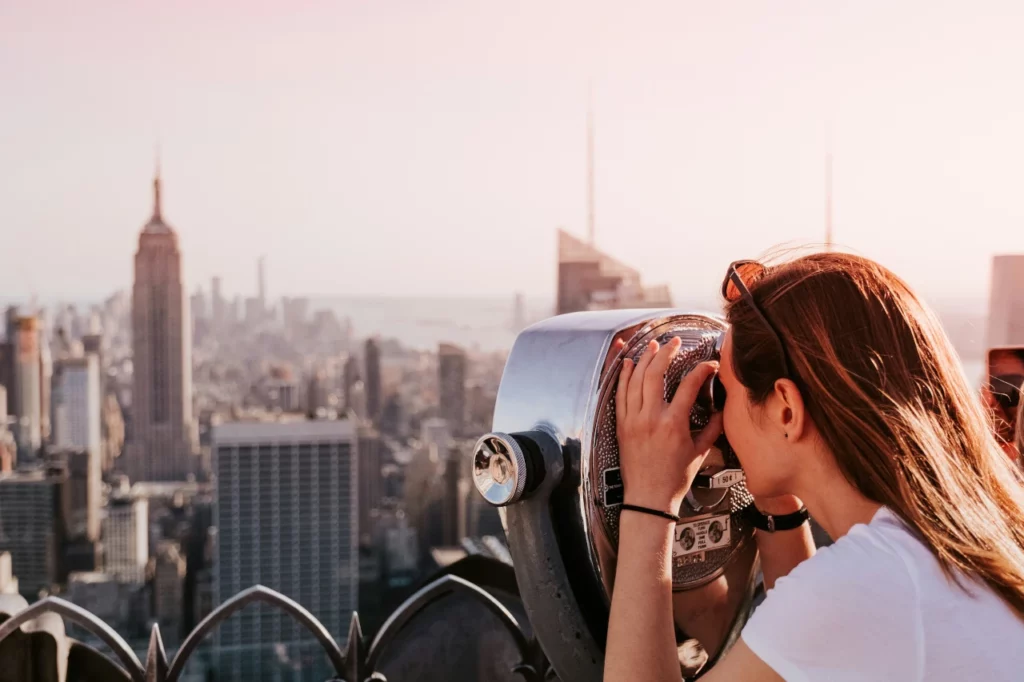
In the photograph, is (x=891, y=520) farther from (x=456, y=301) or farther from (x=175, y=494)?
(x=175, y=494)

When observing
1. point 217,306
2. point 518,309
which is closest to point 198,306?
point 217,306

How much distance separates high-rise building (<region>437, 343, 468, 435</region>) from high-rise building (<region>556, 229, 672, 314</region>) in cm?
581

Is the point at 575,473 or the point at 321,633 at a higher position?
the point at 575,473

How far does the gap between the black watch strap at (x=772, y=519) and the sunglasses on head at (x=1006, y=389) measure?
1.26 feet

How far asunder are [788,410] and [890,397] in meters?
0.08

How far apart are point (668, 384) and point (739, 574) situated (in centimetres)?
34

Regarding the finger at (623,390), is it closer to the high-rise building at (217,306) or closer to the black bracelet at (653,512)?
the black bracelet at (653,512)

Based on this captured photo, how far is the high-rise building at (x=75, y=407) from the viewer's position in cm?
2642

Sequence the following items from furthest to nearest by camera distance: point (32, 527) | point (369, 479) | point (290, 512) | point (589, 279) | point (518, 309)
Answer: point (369, 479) < point (290, 512) < point (32, 527) < point (518, 309) < point (589, 279)

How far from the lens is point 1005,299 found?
8.38 ft

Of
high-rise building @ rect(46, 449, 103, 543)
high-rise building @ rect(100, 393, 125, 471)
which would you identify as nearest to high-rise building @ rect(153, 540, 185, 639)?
high-rise building @ rect(46, 449, 103, 543)

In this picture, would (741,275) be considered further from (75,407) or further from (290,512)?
(75,407)

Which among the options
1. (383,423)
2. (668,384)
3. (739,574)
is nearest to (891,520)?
(668,384)

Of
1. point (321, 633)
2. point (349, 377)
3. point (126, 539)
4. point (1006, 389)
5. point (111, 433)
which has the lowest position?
point (126, 539)
